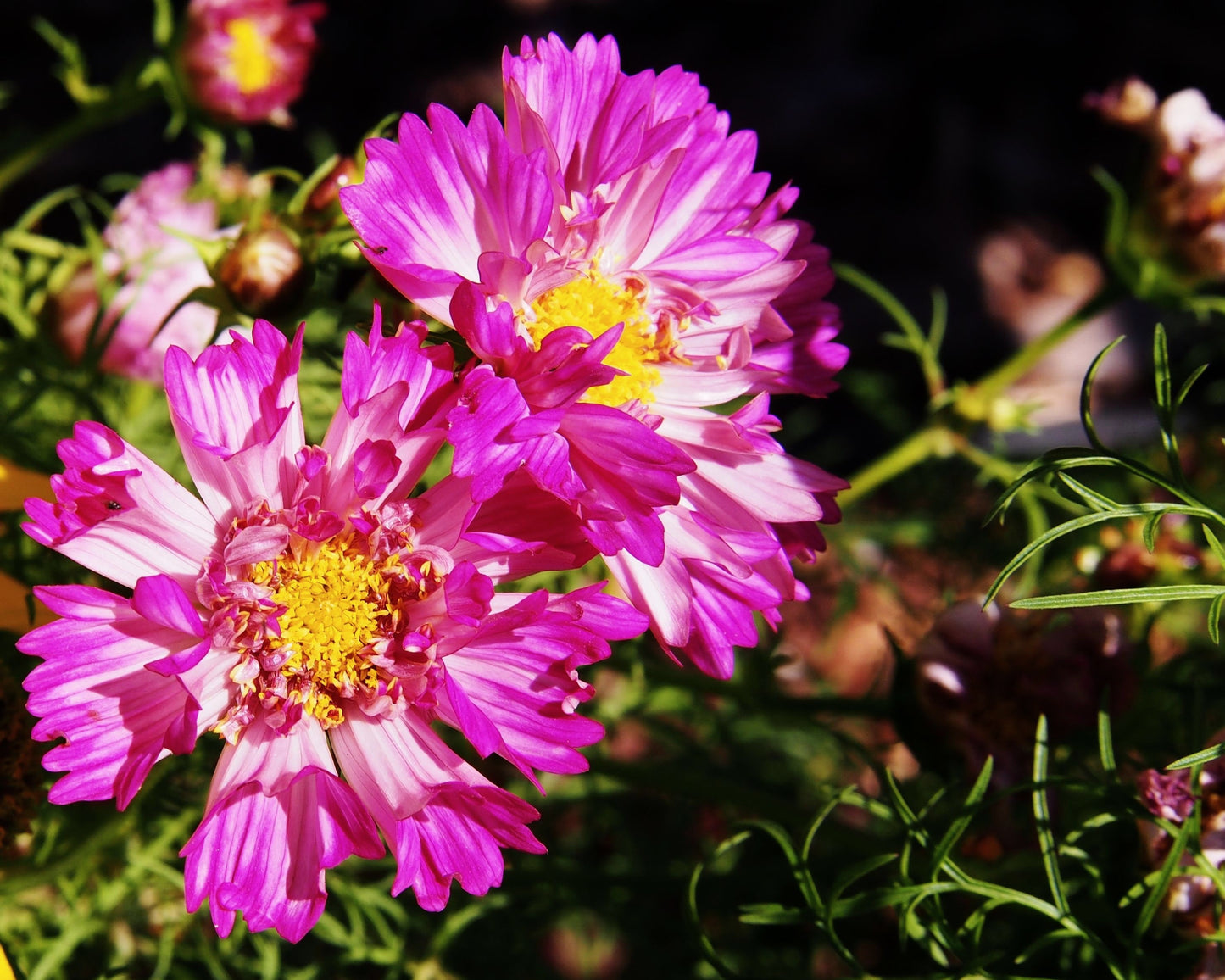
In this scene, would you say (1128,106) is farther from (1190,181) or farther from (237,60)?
(237,60)

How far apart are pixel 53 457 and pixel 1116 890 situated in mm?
717

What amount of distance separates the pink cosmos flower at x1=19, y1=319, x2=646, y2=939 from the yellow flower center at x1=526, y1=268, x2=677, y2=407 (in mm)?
95

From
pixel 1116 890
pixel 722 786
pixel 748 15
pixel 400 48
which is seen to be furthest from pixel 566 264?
pixel 748 15

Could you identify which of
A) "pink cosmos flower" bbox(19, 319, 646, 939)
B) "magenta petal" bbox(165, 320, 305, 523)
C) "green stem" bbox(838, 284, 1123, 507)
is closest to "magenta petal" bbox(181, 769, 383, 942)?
"pink cosmos flower" bbox(19, 319, 646, 939)

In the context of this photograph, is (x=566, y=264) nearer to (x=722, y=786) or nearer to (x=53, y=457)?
(x=722, y=786)

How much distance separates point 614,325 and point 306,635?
0.21 meters

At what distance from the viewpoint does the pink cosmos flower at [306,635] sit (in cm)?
42

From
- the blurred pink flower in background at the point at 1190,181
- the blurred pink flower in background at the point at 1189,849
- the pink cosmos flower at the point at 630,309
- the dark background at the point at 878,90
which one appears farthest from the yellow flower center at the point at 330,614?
the dark background at the point at 878,90

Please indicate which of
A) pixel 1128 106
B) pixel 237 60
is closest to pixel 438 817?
pixel 237 60

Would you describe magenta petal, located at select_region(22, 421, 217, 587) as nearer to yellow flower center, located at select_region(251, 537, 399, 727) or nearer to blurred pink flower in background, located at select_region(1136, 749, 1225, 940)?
yellow flower center, located at select_region(251, 537, 399, 727)

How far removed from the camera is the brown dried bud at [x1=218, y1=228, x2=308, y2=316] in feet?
1.73

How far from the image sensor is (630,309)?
1.84 feet

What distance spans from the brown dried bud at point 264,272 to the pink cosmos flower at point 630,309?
0.08 m

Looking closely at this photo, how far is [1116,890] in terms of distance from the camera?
60cm
